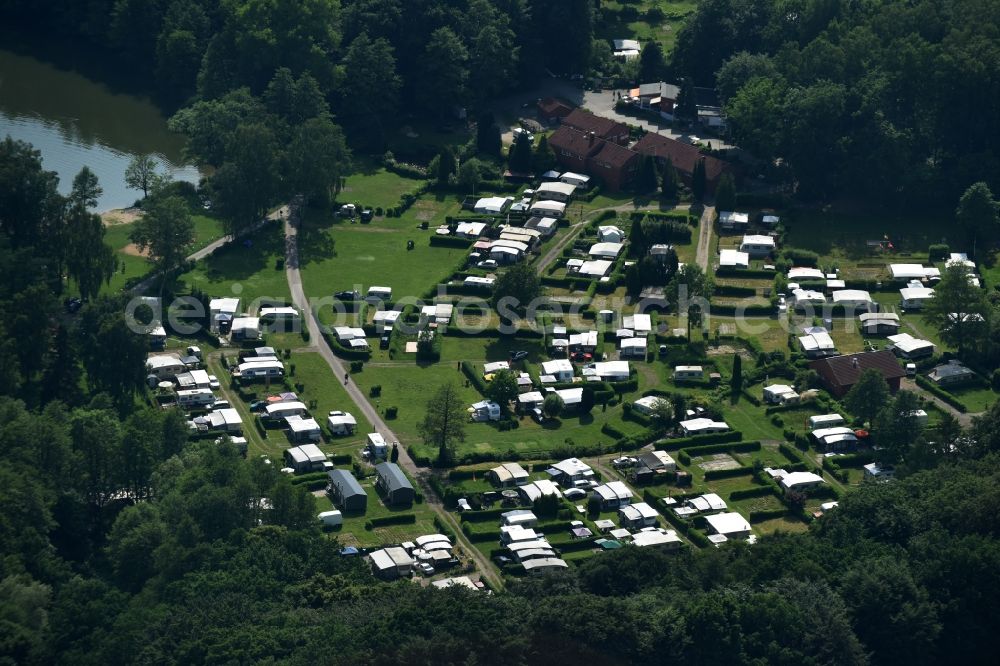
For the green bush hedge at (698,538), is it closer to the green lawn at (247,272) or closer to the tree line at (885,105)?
the green lawn at (247,272)

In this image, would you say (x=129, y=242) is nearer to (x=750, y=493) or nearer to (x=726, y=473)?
(x=726, y=473)

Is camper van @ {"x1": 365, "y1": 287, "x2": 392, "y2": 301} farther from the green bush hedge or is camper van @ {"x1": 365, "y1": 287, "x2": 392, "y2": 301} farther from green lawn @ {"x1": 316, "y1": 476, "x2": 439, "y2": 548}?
the green bush hedge

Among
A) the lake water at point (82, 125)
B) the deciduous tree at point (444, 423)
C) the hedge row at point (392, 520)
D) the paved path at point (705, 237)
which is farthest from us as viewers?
the lake water at point (82, 125)

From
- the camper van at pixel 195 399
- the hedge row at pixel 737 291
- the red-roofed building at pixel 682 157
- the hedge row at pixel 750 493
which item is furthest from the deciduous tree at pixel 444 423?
the red-roofed building at pixel 682 157

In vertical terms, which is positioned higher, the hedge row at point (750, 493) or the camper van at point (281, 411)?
the camper van at point (281, 411)

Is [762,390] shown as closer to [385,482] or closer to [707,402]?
[707,402]

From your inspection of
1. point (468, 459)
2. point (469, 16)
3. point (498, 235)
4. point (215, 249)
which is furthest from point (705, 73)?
point (468, 459)

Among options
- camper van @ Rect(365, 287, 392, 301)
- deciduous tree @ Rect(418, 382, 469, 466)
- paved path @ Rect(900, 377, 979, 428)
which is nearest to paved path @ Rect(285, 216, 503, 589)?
deciduous tree @ Rect(418, 382, 469, 466)
